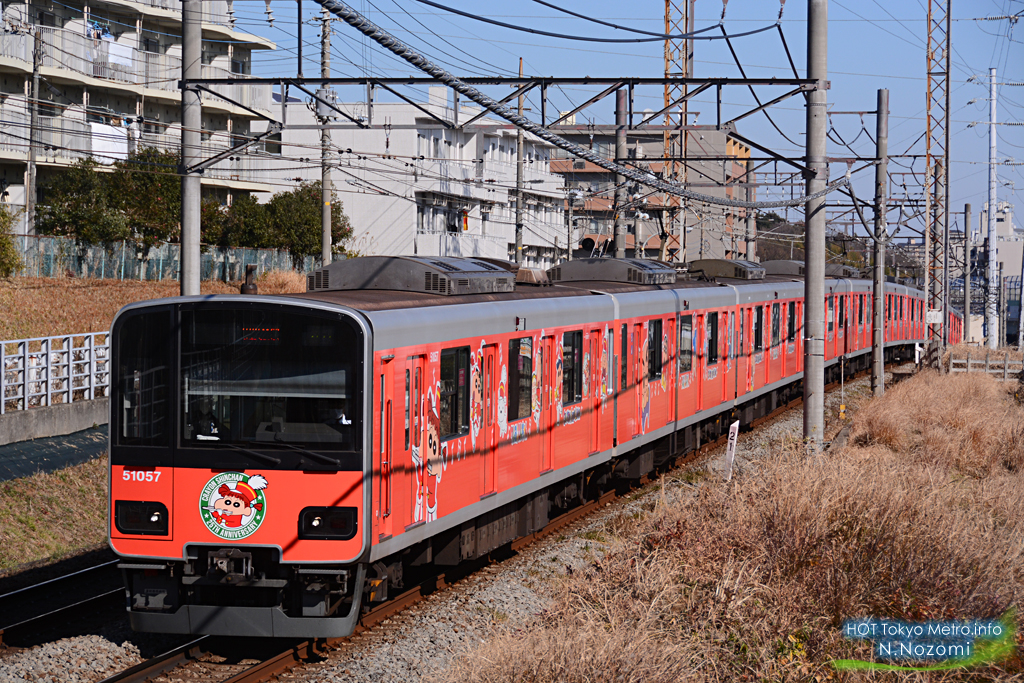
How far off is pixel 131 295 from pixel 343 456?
22.3 m

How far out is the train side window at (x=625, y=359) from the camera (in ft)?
44.6

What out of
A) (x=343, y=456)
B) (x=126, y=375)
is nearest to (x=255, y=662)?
(x=343, y=456)

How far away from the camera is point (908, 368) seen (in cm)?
3681

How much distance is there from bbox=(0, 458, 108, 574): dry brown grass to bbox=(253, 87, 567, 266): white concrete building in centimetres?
2866

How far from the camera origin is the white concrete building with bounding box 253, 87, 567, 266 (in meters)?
44.5

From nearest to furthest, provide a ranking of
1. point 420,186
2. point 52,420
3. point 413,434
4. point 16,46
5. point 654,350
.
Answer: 1. point 413,434
2. point 654,350
3. point 52,420
4. point 16,46
5. point 420,186

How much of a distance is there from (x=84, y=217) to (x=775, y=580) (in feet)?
87.0

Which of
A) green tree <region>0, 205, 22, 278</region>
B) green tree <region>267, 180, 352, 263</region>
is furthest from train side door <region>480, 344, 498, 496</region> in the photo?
green tree <region>267, 180, 352, 263</region>

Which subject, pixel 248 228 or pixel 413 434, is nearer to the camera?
pixel 413 434

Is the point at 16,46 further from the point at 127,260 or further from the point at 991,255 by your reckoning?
the point at 991,255

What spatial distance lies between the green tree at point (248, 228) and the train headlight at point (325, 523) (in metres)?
30.7

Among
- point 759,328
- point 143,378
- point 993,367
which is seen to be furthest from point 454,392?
point 993,367

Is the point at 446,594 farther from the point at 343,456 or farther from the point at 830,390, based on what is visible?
the point at 830,390

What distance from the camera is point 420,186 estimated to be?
44.0m
